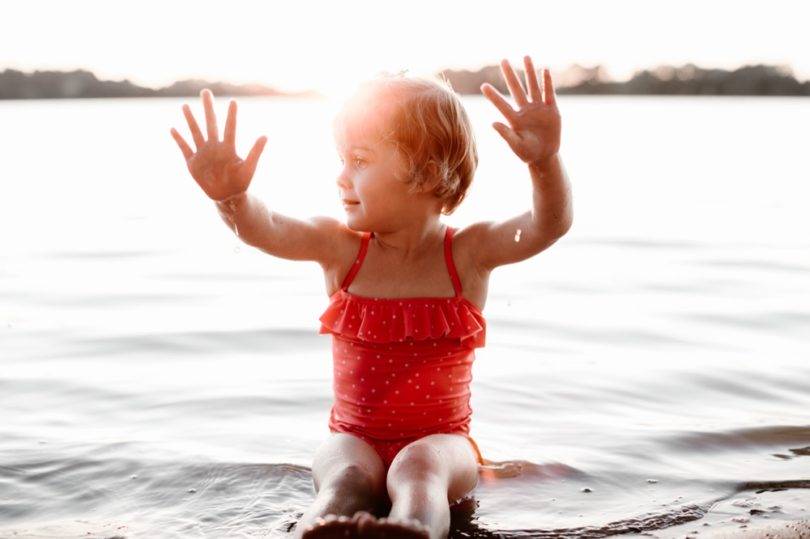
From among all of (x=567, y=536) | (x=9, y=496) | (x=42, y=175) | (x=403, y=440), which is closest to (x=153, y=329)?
(x=9, y=496)

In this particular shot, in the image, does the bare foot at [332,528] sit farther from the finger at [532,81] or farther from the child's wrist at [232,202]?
the finger at [532,81]

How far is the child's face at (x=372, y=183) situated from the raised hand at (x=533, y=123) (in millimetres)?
424

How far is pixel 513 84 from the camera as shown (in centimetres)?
329

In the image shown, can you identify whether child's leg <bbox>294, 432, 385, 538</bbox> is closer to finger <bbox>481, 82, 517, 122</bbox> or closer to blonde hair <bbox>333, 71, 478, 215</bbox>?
blonde hair <bbox>333, 71, 478, 215</bbox>

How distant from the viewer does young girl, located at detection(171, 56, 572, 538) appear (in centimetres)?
328

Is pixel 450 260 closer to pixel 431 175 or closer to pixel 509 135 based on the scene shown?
pixel 431 175

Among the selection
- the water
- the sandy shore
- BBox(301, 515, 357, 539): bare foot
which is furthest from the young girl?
the sandy shore

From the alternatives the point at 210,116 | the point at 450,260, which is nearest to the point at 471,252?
the point at 450,260

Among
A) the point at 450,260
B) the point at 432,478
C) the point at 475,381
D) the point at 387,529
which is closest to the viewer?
the point at 387,529

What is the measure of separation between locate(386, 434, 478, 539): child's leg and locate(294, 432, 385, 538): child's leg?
3.3 inches

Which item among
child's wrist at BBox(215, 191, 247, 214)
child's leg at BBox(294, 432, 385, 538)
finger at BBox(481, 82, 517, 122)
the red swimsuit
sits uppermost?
finger at BBox(481, 82, 517, 122)

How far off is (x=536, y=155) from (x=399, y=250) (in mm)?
645

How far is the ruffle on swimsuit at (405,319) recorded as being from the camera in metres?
3.50

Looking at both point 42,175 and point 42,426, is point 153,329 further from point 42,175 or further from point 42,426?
point 42,175
